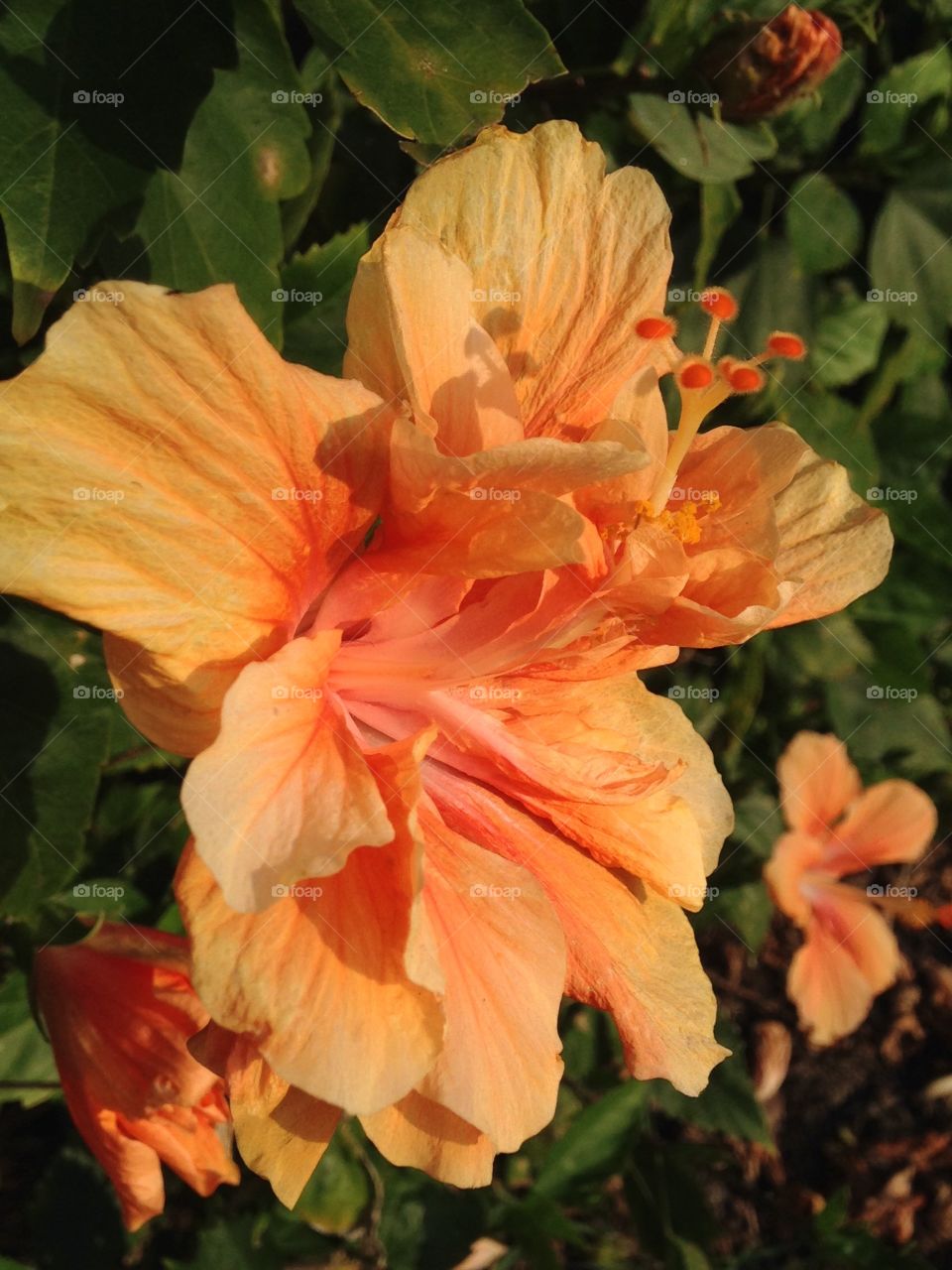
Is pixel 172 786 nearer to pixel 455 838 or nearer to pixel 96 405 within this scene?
pixel 455 838

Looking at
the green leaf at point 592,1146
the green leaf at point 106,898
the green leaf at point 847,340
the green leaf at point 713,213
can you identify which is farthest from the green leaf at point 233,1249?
the green leaf at point 847,340

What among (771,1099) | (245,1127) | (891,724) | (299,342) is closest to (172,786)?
(299,342)

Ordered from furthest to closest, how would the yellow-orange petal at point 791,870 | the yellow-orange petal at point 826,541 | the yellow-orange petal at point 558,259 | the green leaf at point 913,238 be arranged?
the yellow-orange petal at point 791,870, the green leaf at point 913,238, the yellow-orange petal at point 826,541, the yellow-orange petal at point 558,259

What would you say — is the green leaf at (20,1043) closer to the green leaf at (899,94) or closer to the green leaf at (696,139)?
Answer: the green leaf at (696,139)

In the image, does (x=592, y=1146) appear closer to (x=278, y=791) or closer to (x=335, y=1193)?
(x=335, y=1193)

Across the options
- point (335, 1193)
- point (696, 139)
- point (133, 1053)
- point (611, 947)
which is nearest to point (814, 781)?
point (335, 1193)

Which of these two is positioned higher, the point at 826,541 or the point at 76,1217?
the point at 826,541
